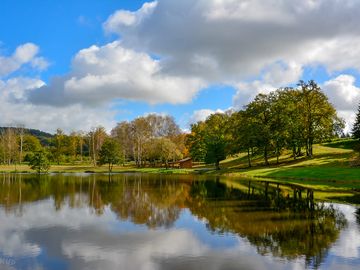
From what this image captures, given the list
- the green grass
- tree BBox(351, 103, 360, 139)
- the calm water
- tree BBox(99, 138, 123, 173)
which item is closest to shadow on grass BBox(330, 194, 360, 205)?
the calm water

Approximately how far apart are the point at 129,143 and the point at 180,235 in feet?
373

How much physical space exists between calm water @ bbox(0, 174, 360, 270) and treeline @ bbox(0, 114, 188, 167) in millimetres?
76766

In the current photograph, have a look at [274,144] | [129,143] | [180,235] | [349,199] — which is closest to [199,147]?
[274,144]

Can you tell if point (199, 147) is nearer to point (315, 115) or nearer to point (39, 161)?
point (315, 115)

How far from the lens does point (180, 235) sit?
19.3 m

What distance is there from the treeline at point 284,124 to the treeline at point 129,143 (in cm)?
2766

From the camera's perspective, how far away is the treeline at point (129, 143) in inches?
4341

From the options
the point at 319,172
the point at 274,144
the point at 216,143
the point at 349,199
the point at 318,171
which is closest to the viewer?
the point at 349,199

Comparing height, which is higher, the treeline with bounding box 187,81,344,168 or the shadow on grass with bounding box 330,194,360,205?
the treeline with bounding box 187,81,344,168

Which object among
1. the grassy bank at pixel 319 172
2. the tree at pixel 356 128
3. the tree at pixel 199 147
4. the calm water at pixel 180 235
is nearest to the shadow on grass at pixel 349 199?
the grassy bank at pixel 319 172

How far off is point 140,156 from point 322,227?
350ft

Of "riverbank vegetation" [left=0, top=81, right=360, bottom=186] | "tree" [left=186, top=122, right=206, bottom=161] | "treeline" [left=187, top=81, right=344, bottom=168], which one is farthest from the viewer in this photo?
"tree" [left=186, top=122, right=206, bottom=161]

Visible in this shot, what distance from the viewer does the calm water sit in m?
14.4

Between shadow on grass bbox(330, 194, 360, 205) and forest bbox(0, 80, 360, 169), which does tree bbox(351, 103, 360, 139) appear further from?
shadow on grass bbox(330, 194, 360, 205)
